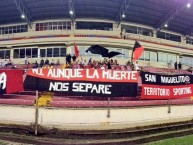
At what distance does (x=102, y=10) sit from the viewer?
36.6 metres

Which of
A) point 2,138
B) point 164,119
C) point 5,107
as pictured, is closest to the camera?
point 2,138

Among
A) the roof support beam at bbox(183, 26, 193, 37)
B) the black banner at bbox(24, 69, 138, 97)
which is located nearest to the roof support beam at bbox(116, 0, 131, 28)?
the roof support beam at bbox(183, 26, 193, 37)

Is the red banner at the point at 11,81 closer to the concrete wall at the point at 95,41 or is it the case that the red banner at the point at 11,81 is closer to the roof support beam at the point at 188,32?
the concrete wall at the point at 95,41

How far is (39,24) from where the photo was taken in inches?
1538

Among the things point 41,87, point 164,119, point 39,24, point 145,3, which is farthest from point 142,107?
point 39,24

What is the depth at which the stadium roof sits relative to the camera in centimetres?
3522

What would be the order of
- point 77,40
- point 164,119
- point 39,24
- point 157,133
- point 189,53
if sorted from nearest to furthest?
point 157,133 < point 164,119 < point 77,40 < point 39,24 < point 189,53

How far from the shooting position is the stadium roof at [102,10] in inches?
1387

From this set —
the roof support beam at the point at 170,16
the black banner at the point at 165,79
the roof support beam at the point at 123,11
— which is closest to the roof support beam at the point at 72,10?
the roof support beam at the point at 123,11

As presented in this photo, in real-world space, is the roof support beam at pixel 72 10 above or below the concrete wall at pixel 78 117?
above

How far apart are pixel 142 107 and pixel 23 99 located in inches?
241

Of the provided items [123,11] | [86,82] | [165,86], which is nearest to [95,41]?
[123,11]

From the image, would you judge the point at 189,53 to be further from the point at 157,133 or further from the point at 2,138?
the point at 2,138

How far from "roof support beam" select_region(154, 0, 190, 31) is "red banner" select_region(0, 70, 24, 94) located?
85.4 ft
